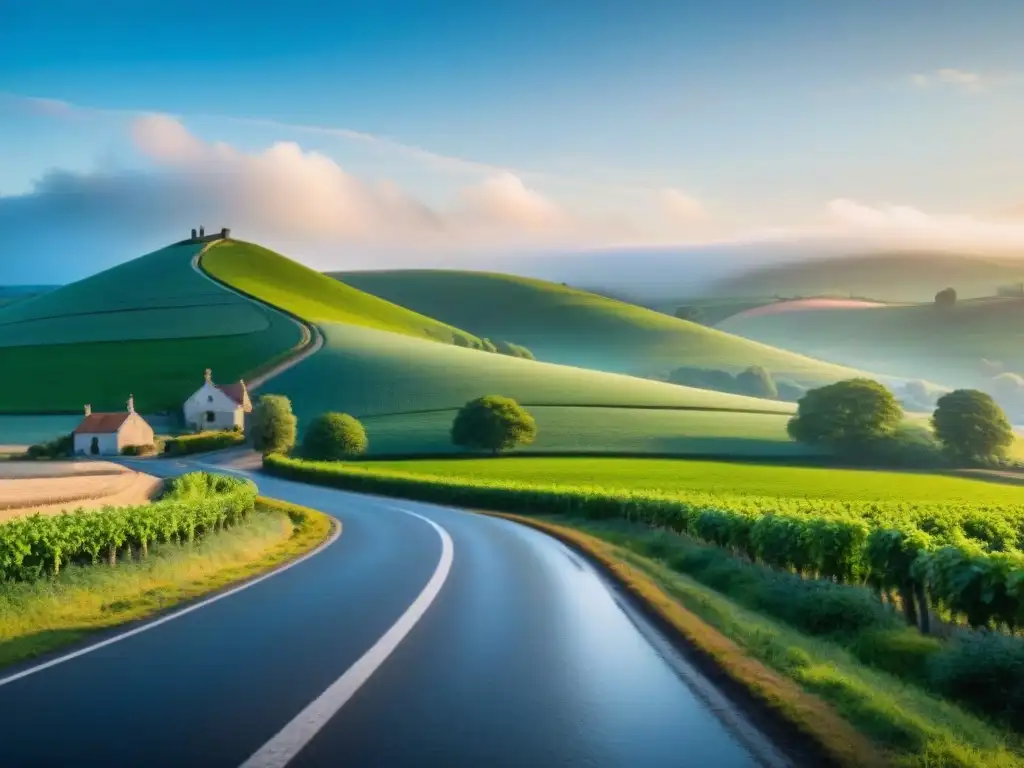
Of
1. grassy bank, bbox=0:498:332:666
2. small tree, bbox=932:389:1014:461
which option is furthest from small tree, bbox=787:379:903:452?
grassy bank, bbox=0:498:332:666

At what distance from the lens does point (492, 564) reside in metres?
25.7

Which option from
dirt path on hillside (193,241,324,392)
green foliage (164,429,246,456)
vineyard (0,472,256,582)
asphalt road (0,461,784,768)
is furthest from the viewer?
dirt path on hillside (193,241,324,392)

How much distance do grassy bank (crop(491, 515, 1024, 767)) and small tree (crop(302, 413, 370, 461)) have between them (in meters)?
90.6

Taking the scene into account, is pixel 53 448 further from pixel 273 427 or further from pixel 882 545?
pixel 882 545

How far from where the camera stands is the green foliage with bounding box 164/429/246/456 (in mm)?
119500

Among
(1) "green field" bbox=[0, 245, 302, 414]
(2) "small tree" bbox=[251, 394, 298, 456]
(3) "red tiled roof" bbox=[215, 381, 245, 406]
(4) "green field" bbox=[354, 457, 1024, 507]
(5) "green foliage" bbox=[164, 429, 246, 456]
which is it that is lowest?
(4) "green field" bbox=[354, 457, 1024, 507]

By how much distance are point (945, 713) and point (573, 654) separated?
427 centimetres

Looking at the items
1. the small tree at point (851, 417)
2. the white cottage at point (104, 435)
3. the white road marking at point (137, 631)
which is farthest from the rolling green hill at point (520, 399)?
the white road marking at point (137, 631)

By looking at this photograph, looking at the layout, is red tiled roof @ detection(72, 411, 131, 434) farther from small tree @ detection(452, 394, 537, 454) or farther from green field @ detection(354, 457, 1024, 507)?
small tree @ detection(452, 394, 537, 454)

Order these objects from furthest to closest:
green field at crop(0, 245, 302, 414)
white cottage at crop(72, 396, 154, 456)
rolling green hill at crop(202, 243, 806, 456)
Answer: green field at crop(0, 245, 302, 414) → white cottage at crop(72, 396, 154, 456) → rolling green hill at crop(202, 243, 806, 456)

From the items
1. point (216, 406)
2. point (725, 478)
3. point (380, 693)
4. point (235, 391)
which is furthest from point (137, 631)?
point (235, 391)

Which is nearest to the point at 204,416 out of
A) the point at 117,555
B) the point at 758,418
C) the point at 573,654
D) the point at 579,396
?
the point at 579,396

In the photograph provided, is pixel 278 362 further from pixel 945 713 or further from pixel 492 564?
pixel 945 713

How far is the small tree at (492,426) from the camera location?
362ft
